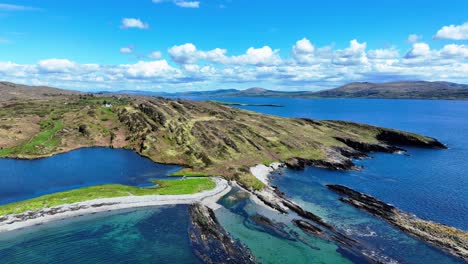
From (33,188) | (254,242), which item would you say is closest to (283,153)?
(254,242)

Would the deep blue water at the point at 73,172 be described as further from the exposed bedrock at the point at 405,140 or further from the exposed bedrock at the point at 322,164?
the exposed bedrock at the point at 405,140

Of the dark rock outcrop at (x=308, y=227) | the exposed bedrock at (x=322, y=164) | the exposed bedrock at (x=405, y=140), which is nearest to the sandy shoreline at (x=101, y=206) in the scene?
the dark rock outcrop at (x=308, y=227)

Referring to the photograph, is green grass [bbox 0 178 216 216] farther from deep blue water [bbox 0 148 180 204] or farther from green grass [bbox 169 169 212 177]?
green grass [bbox 169 169 212 177]

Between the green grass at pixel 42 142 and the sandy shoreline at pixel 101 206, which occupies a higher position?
the green grass at pixel 42 142

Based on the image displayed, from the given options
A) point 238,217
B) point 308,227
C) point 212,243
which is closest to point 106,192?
point 238,217

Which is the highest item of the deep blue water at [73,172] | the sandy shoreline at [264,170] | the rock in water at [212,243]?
the deep blue water at [73,172]

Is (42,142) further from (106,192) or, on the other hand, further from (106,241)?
(106,241)

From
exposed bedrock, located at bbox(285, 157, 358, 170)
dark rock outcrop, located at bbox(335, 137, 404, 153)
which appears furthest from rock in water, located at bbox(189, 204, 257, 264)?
dark rock outcrop, located at bbox(335, 137, 404, 153)
